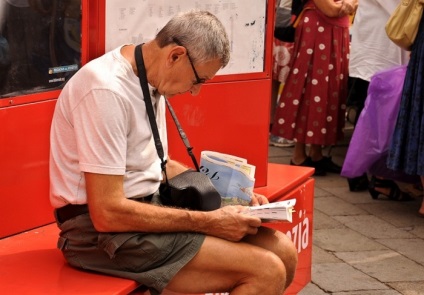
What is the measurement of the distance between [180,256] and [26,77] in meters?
0.85

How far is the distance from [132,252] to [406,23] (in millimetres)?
3085

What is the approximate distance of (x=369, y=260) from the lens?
4867mm

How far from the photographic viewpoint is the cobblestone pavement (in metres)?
4.49

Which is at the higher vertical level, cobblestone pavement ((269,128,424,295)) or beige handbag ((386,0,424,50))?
beige handbag ((386,0,424,50))

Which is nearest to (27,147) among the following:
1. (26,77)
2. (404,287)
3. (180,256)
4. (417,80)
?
(26,77)

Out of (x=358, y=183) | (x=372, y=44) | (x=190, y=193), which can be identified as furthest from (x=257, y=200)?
(x=372, y=44)

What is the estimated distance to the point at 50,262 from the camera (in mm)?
3053

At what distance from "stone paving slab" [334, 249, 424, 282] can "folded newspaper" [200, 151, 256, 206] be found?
1447mm

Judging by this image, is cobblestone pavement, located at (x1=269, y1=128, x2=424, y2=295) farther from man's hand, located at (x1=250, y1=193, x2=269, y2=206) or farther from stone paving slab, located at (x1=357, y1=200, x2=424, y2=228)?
man's hand, located at (x1=250, y1=193, x2=269, y2=206)

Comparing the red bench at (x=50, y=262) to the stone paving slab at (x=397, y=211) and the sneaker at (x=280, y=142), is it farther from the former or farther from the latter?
the sneaker at (x=280, y=142)

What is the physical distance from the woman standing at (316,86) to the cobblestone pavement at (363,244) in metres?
0.30

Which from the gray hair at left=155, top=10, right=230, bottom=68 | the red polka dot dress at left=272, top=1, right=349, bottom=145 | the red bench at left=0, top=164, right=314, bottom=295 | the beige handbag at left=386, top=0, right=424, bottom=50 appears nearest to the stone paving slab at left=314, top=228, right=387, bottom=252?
the red bench at left=0, top=164, right=314, bottom=295

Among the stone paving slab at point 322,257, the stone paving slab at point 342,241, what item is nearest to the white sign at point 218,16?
the stone paving slab at point 322,257

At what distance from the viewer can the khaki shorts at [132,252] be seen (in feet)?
9.44
